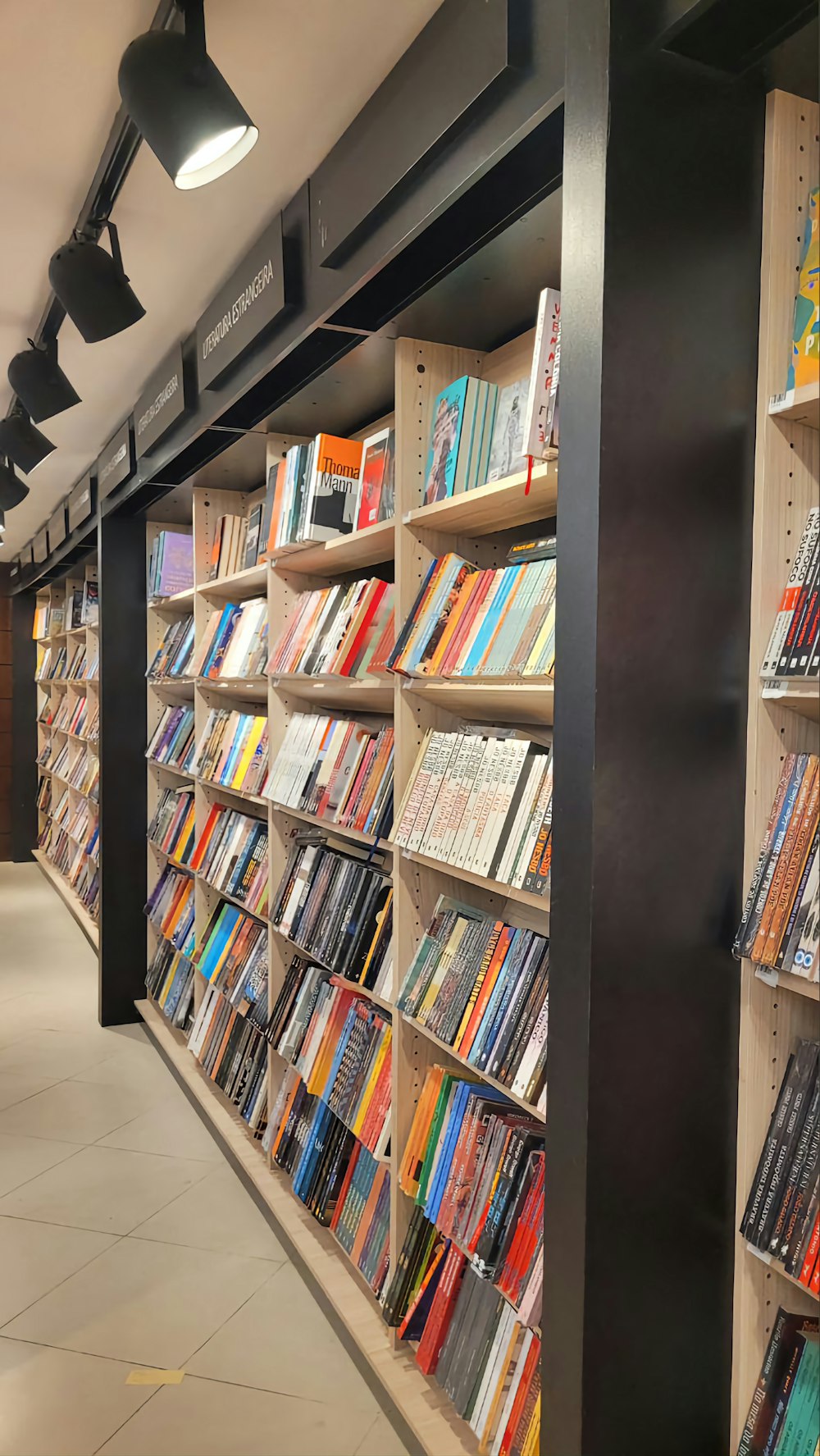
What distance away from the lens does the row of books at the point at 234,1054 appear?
319 cm

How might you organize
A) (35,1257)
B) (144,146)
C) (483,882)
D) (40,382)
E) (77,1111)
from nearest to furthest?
(483,882) < (144,146) < (35,1257) < (40,382) < (77,1111)

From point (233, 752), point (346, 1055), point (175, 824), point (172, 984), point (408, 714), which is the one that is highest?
point (408, 714)

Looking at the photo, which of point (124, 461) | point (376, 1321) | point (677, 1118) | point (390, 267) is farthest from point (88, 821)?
point (677, 1118)

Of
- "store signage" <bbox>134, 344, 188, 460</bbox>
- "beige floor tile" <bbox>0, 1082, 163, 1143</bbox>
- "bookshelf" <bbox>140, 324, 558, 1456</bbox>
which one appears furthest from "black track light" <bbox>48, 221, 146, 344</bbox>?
"beige floor tile" <bbox>0, 1082, 163, 1143</bbox>

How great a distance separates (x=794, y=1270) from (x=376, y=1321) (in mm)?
1431

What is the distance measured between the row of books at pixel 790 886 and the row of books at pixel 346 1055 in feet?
3.86

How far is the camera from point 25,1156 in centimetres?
332

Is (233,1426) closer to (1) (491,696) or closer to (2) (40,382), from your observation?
(1) (491,696)

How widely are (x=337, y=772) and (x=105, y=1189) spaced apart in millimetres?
1630

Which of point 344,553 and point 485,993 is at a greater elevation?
point 344,553

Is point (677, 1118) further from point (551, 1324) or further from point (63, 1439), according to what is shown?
point (63, 1439)

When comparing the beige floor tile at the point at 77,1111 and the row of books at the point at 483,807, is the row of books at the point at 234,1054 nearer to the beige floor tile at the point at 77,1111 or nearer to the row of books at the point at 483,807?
the beige floor tile at the point at 77,1111

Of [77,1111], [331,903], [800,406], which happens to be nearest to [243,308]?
[331,903]

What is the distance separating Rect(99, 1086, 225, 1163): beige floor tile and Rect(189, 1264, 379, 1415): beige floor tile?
846mm
